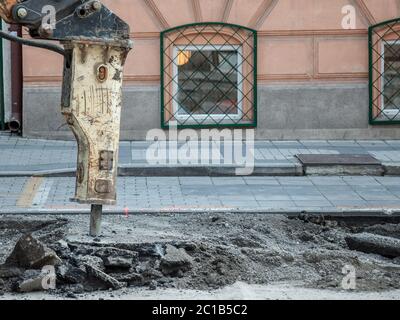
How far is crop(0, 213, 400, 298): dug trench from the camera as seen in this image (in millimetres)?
8484

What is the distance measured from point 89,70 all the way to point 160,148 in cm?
630

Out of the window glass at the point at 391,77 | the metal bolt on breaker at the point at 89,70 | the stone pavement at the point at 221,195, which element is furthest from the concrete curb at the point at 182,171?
the metal bolt on breaker at the point at 89,70

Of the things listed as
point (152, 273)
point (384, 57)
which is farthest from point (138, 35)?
point (152, 273)

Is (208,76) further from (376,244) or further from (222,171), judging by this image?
(376,244)

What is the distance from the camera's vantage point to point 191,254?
29.5 ft

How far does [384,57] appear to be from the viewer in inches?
634

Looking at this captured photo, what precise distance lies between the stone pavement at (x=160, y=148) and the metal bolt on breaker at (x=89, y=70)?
4.50 m

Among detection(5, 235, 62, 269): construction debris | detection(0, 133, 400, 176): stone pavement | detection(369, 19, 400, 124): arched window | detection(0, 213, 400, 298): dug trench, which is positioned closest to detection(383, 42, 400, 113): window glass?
detection(369, 19, 400, 124): arched window

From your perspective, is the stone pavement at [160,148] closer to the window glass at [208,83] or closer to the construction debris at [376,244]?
the window glass at [208,83]

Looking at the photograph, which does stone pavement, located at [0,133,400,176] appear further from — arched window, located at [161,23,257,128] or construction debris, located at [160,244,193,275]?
construction debris, located at [160,244,193,275]

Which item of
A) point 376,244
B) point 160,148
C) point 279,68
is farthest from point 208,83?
point 376,244

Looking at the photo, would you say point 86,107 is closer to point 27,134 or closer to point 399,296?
point 399,296

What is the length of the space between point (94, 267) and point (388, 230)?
10.5ft

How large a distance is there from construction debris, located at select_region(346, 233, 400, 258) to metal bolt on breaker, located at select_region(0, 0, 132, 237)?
2.14m
